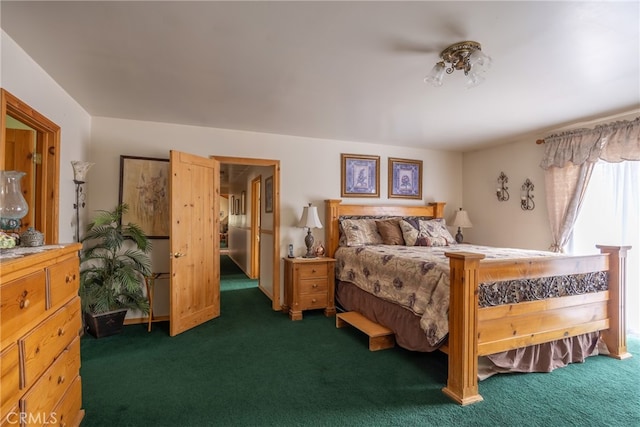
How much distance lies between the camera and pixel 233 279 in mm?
6000

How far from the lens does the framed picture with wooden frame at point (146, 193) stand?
3383 millimetres

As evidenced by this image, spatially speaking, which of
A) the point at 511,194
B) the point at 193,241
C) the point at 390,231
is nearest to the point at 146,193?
the point at 193,241

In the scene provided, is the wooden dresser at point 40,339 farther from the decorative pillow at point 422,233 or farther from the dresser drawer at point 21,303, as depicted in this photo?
the decorative pillow at point 422,233

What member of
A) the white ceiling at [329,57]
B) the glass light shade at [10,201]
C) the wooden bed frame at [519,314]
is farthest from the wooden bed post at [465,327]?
the glass light shade at [10,201]

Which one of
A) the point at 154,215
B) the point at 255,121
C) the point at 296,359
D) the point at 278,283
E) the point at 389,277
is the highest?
the point at 255,121

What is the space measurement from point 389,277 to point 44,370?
2.42 metres

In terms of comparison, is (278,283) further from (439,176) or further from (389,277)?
(439,176)

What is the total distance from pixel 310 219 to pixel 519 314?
2.34m

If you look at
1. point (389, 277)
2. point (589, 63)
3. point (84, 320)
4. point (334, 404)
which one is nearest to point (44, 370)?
point (334, 404)

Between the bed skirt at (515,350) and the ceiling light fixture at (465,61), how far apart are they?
5.92 feet

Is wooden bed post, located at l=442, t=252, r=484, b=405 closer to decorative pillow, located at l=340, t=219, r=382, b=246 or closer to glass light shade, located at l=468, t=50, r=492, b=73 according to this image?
glass light shade, located at l=468, t=50, r=492, b=73

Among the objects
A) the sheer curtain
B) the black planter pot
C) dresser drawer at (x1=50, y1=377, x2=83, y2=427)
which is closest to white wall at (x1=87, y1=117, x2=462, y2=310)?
the black planter pot

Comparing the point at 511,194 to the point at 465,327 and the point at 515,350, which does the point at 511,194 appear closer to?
the point at 515,350

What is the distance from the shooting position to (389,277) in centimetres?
292
